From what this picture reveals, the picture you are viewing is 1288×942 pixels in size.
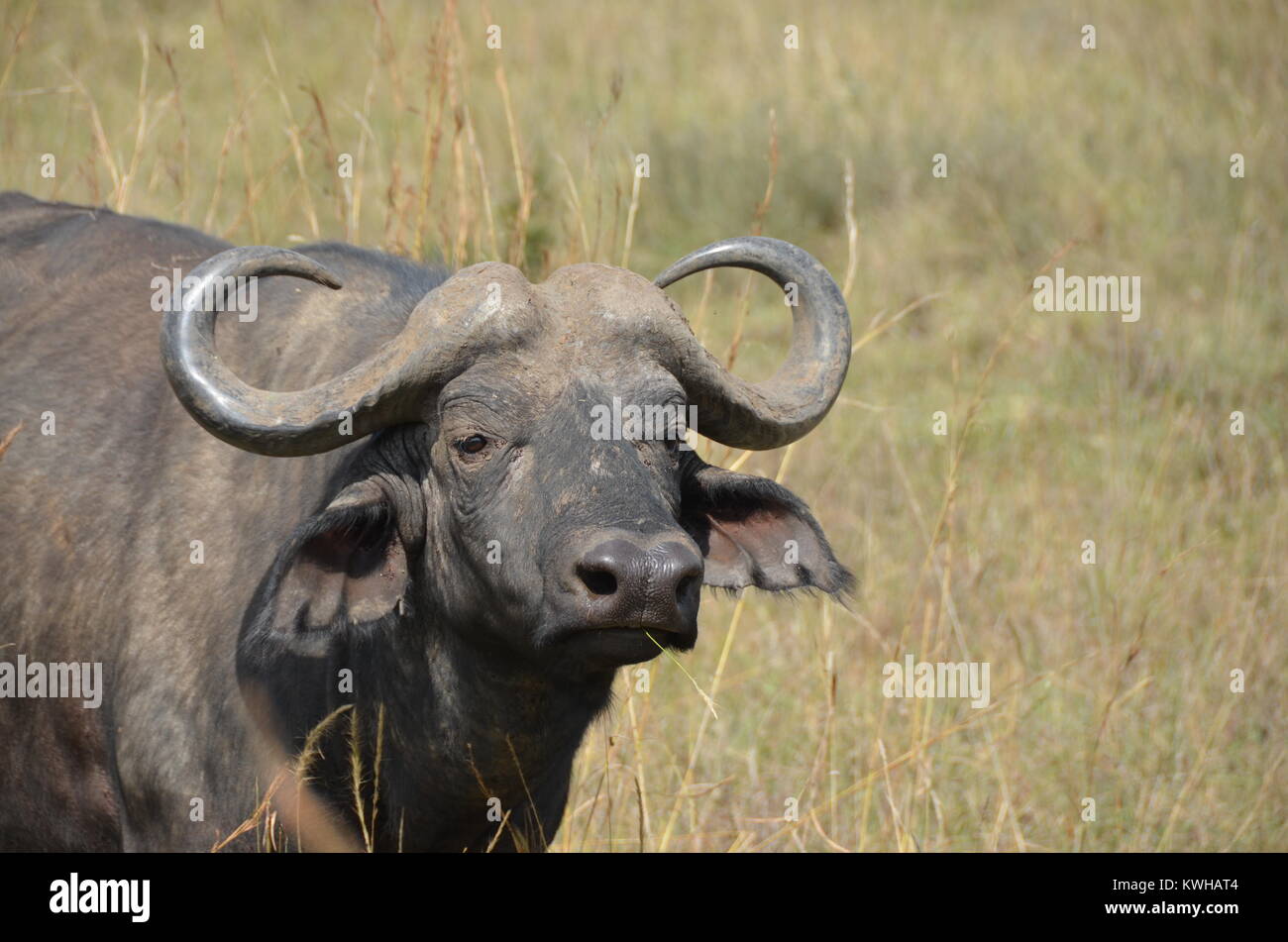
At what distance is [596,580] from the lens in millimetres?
3541

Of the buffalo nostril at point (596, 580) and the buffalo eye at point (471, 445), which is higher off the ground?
the buffalo eye at point (471, 445)

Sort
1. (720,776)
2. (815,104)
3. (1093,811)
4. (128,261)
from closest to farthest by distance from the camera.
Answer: (128,261), (1093,811), (720,776), (815,104)

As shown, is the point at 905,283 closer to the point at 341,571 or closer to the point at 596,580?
the point at 341,571

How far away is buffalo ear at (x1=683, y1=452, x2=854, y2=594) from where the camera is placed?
4324 millimetres

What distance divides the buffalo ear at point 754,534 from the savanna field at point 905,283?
2.64 ft

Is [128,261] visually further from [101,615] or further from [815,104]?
[815,104]

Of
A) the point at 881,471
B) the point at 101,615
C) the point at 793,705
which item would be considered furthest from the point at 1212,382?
the point at 101,615

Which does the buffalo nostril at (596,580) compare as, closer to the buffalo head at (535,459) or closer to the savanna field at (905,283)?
the buffalo head at (535,459)

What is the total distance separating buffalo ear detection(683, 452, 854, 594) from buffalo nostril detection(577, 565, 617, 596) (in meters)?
0.84

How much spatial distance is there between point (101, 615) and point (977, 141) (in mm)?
8607

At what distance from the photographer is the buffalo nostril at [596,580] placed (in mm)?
3521

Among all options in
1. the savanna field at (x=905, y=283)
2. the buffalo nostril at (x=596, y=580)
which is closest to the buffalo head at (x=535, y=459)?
the buffalo nostril at (x=596, y=580)

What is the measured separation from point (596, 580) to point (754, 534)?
3.22 feet
